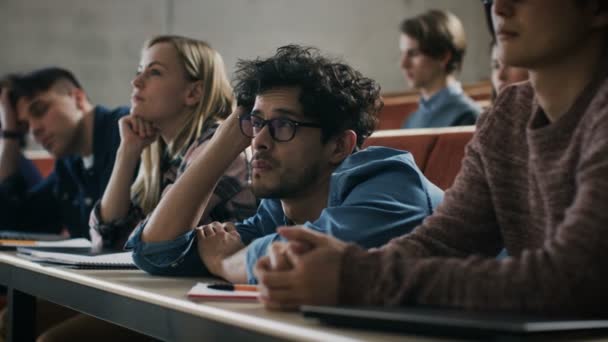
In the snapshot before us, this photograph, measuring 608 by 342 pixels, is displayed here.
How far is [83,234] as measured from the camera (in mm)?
Answer: 3127

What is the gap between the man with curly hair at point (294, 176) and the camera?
1416mm

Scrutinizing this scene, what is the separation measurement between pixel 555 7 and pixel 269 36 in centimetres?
476

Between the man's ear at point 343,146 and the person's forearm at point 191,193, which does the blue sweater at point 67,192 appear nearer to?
the person's forearm at point 191,193

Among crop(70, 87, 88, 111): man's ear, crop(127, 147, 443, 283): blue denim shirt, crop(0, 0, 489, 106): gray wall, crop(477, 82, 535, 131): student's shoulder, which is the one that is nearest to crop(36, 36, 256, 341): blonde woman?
crop(127, 147, 443, 283): blue denim shirt

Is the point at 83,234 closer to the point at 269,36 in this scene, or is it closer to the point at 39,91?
the point at 39,91

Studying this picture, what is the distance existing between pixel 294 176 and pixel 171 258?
276 mm

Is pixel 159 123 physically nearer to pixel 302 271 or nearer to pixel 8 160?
pixel 8 160

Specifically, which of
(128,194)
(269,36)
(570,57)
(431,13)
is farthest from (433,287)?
(269,36)

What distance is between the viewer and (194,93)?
2.45m

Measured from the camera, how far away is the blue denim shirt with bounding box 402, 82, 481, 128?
3.67m

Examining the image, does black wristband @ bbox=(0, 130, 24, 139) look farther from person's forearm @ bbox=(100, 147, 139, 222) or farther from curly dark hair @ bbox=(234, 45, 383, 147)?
curly dark hair @ bbox=(234, 45, 383, 147)

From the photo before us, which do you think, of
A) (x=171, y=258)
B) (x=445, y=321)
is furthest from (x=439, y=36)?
(x=445, y=321)

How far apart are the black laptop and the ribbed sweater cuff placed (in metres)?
0.05

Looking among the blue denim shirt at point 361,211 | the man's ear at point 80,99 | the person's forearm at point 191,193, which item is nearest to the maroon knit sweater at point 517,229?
the blue denim shirt at point 361,211
